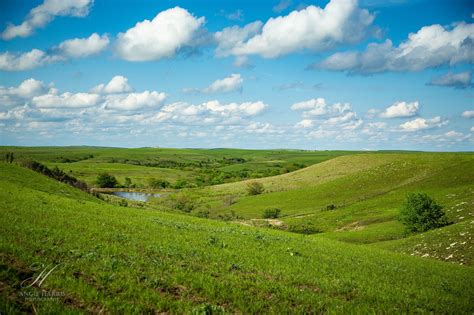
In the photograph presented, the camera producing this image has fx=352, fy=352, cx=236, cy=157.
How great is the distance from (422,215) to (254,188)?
84431mm

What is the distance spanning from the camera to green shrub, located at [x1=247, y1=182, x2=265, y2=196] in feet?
441

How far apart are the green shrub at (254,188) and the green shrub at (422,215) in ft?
263

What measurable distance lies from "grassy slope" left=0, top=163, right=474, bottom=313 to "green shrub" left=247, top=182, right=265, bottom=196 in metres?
111

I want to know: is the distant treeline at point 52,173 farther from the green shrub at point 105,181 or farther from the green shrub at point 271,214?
the green shrub at point 105,181

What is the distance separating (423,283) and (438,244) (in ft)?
80.3

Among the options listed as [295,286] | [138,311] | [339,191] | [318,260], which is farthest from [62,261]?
[339,191]

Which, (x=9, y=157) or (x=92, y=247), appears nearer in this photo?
(x=92, y=247)

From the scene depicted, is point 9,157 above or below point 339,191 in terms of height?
above

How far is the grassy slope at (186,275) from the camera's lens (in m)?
10.3

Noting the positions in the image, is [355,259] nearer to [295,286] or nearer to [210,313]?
[295,286]

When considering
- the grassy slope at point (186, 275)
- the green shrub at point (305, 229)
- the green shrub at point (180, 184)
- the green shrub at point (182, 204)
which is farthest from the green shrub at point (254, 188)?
the grassy slope at point (186, 275)

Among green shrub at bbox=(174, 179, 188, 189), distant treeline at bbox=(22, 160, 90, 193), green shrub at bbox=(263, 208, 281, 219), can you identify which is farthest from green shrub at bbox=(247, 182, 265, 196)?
distant treeline at bbox=(22, 160, 90, 193)

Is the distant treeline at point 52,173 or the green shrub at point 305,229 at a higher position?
the distant treeline at point 52,173

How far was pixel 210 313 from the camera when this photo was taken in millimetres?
9906
